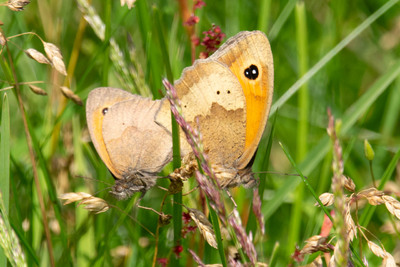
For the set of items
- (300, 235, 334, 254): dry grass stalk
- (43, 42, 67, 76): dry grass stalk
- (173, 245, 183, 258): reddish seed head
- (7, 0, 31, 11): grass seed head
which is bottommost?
(173, 245, 183, 258): reddish seed head

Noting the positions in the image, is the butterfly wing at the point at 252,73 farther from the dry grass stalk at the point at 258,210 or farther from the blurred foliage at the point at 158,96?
the dry grass stalk at the point at 258,210

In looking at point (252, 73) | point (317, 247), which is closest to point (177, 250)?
point (317, 247)

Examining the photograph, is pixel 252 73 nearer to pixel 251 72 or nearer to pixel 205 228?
pixel 251 72

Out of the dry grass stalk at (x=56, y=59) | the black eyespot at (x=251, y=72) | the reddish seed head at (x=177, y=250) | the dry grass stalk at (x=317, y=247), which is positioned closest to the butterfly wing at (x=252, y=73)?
the black eyespot at (x=251, y=72)

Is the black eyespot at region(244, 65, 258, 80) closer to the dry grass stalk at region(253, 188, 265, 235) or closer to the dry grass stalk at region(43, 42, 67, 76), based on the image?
the dry grass stalk at region(43, 42, 67, 76)

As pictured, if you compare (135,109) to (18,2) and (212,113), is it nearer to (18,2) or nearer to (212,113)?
(212,113)

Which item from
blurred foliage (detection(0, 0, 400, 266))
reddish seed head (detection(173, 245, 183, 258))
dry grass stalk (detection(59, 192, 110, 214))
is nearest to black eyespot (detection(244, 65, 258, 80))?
blurred foliage (detection(0, 0, 400, 266))

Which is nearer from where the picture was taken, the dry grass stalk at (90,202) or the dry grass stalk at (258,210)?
the dry grass stalk at (258,210)

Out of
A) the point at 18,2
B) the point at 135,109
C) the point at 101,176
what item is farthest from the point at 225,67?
the point at 18,2
